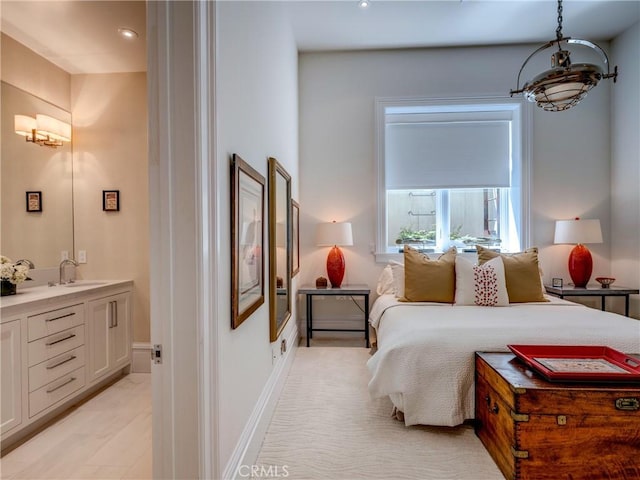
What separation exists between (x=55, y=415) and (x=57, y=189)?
176 cm

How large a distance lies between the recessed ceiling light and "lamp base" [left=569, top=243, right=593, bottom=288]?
15.0 feet

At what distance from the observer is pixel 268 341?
2180 millimetres

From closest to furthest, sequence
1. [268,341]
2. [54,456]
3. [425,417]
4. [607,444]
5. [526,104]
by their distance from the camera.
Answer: [607,444] < [54,456] < [425,417] < [268,341] < [526,104]

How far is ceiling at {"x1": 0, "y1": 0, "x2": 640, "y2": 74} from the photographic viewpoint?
7.57 feet

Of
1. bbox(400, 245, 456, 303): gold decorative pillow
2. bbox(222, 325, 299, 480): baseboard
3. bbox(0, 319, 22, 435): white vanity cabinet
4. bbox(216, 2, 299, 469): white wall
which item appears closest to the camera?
bbox(216, 2, 299, 469): white wall

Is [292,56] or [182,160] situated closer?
[182,160]

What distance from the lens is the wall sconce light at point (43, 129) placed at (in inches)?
99.9

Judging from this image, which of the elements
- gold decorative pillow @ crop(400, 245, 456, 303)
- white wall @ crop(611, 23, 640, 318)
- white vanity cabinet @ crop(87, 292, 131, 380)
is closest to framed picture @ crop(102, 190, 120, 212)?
white vanity cabinet @ crop(87, 292, 131, 380)

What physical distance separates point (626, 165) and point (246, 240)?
419 cm

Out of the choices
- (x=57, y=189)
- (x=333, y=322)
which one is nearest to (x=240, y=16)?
(x=57, y=189)

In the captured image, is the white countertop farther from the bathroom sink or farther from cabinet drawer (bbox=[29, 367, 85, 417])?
cabinet drawer (bbox=[29, 367, 85, 417])

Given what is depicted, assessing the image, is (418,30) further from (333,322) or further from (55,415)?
(55,415)

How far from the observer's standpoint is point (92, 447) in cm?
191

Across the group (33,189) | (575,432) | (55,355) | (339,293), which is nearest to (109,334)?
(55,355)
